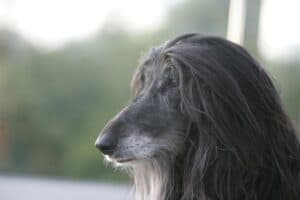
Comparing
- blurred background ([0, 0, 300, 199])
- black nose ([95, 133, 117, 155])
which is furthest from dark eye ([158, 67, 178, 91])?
blurred background ([0, 0, 300, 199])

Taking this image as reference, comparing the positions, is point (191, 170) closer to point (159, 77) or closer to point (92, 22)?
point (159, 77)

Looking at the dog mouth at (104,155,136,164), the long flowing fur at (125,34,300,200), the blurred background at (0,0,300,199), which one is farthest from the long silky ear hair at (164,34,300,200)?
the blurred background at (0,0,300,199)

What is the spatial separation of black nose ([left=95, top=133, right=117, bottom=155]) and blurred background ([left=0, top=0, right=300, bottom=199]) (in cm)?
239

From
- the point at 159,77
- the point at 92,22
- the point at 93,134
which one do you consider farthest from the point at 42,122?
the point at 159,77

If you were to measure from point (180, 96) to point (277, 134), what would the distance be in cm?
24

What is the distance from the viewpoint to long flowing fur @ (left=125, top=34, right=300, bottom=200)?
A: 1599 millimetres

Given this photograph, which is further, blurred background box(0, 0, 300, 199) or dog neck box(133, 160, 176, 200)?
blurred background box(0, 0, 300, 199)

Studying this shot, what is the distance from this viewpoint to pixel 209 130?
1620 mm

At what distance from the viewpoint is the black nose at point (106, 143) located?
1634mm

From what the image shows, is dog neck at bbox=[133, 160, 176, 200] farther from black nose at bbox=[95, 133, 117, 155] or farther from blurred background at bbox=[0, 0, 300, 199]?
blurred background at bbox=[0, 0, 300, 199]

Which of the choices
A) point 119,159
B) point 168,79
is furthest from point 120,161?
point 168,79

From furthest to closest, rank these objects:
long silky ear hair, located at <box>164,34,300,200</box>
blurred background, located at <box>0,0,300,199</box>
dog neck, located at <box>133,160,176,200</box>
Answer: blurred background, located at <box>0,0,300,199</box> → dog neck, located at <box>133,160,176,200</box> → long silky ear hair, located at <box>164,34,300,200</box>

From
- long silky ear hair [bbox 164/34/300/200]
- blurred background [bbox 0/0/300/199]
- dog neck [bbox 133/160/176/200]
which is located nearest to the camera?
long silky ear hair [bbox 164/34/300/200]

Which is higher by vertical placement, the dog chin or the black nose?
the black nose
